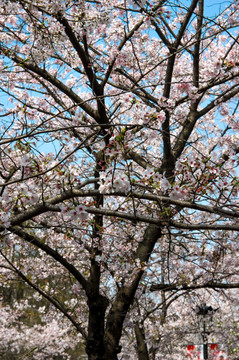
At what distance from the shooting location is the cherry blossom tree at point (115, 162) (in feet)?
10.0

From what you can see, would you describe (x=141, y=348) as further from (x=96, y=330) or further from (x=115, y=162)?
(x=115, y=162)

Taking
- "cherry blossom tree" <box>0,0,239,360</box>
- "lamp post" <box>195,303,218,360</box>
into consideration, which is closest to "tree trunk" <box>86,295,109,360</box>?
"cherry blossom tree" <box>0,0,239,360</box>

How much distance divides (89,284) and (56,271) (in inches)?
131

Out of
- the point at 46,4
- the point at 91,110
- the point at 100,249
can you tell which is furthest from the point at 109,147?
the point at 100,249

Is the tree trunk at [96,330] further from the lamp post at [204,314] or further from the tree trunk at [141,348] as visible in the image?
the lamp post at [204,314]

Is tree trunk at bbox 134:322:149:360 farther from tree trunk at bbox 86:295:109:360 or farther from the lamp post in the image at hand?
tree trunk at bbox 86:295:109:360

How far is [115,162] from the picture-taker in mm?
2641

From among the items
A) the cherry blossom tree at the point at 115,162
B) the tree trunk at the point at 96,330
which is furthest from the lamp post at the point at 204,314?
the tree trunk at the point at 96,330

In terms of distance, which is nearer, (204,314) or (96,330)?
(96,330)

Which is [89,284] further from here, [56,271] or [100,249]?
[56,271]

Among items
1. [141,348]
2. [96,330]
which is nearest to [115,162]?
[96,330]

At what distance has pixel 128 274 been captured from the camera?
5.27 meters

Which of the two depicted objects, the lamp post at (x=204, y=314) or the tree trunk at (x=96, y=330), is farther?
the lamp post at (x=204, y=314)

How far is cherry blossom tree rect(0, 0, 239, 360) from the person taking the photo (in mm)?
3055
